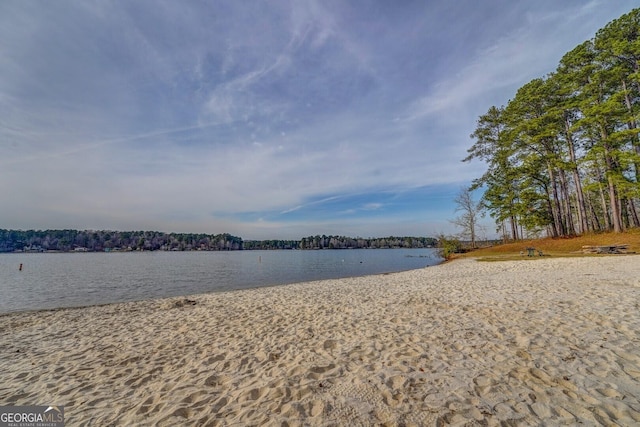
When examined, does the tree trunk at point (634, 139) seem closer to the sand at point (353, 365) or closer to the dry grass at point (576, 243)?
the dry grass at point (576, 243)

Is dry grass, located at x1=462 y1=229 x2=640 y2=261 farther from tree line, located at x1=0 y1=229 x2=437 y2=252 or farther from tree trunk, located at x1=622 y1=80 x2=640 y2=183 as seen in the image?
tree line, located at x1=0 y1=229 x2=437 y2=252

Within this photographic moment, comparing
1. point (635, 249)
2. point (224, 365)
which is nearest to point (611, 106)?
point (635, 249)

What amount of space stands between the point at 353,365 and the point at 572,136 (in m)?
35.9

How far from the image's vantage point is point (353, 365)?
187 inches

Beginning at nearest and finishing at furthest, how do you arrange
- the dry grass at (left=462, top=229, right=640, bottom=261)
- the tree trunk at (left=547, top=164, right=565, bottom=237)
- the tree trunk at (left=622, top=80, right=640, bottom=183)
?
the dry grass at (left=462, top=229, right=640, bottom=261) → the tree trunk at (left=622, top=80, right=640, bottom=183) → the tree trunk at (left=547, top=164, right=565, bottom=237)

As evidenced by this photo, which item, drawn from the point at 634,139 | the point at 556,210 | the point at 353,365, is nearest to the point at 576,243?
the point at 556,210

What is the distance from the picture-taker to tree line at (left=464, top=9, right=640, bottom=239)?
23891 mm

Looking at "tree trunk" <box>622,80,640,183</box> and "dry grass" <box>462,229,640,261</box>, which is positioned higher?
"tree trunk" <box>622,80,640,183</box>

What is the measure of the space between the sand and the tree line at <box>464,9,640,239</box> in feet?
79.5

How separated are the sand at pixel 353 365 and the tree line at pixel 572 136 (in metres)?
24.2

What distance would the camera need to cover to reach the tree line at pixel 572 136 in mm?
23891

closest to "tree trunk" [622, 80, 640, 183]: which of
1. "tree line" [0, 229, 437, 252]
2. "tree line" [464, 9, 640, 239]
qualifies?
"tree line" [464, 9, 640, 239]

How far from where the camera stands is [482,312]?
24.6 ft

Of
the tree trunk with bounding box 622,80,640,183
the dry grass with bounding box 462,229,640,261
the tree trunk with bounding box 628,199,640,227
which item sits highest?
the tree trunk with bounding box 622,80,640,183
